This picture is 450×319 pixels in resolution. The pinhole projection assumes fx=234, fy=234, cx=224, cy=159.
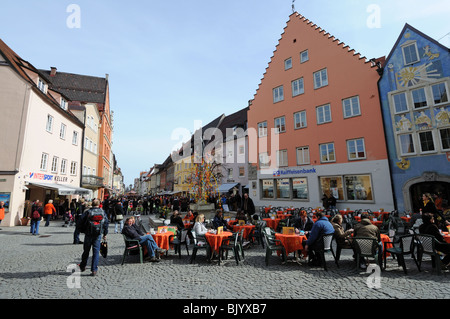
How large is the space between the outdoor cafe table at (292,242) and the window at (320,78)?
53.4 ft

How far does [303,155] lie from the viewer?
2042cm

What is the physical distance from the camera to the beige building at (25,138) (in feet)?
50.9

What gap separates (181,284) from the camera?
17.6ft

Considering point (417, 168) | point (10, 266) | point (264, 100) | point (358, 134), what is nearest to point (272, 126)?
point (264, 100)

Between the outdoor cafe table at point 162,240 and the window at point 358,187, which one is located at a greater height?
the window at point 358,187

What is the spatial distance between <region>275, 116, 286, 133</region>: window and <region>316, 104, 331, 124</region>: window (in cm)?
343

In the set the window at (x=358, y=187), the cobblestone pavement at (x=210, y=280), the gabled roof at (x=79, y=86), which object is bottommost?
the cobblestone pavement at (x=210, y=280)

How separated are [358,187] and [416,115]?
5822 millimetres

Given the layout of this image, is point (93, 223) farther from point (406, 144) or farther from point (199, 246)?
point (406, 144)

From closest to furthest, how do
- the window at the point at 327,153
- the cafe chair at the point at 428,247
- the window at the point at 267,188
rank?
the cafe chair at the point at 428,247
the window at the point at 327,153
the window at the point at 267,188

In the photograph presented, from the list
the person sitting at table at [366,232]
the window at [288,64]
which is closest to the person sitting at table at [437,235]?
the person sitting at table at [366,232]

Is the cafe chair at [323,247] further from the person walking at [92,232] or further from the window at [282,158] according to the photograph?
the window at [282,158]

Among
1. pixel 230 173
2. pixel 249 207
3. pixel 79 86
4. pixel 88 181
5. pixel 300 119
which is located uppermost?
pixel 79 86

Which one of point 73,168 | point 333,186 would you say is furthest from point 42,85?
point 333,186
